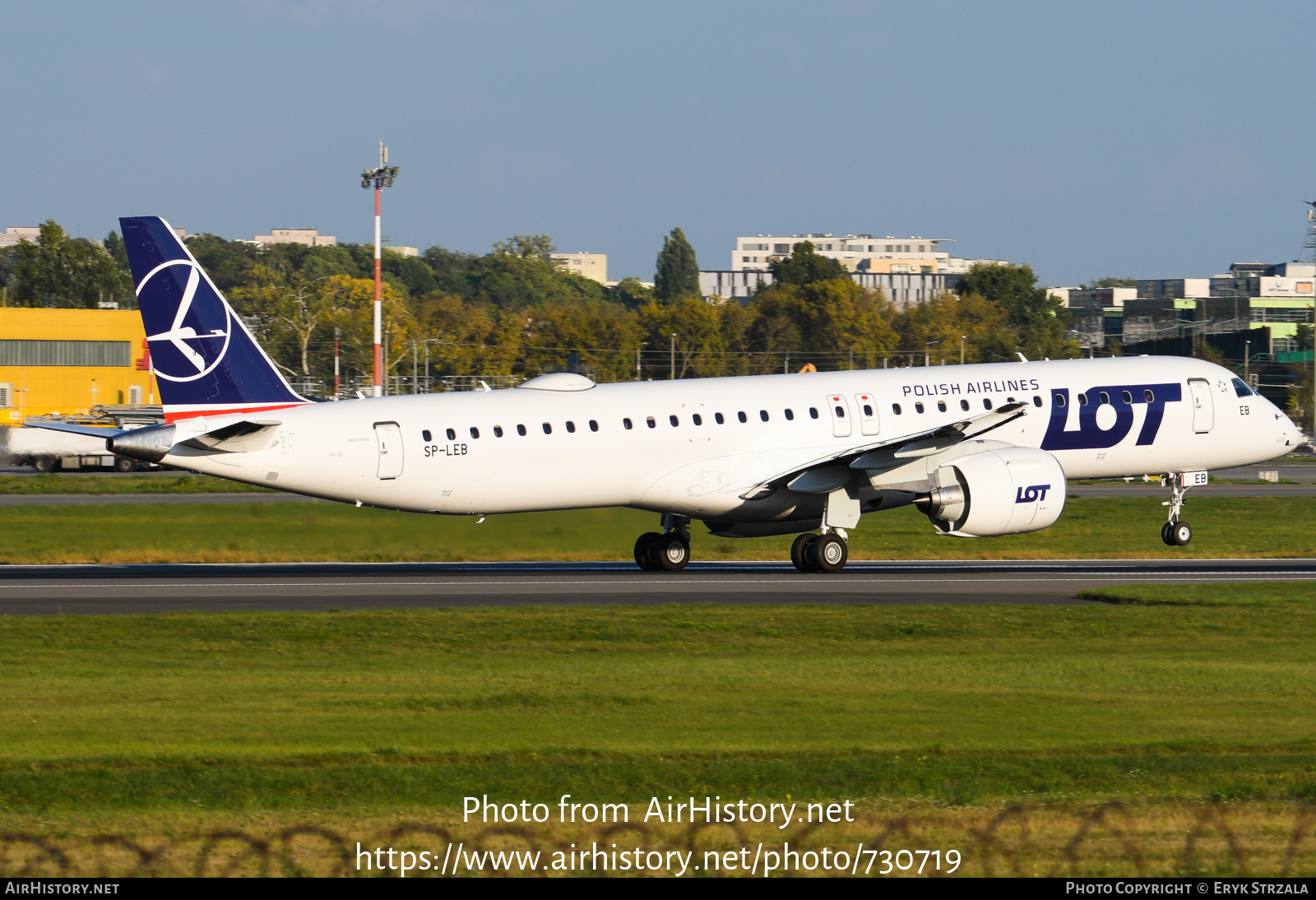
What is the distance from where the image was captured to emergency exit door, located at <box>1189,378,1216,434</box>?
36.8 meters

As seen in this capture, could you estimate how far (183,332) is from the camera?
100ft

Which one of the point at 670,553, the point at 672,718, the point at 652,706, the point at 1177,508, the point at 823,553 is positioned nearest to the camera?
the point at 672,718

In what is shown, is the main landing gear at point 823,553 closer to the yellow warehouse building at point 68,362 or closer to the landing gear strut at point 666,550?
the landing gear strut at point 666,550

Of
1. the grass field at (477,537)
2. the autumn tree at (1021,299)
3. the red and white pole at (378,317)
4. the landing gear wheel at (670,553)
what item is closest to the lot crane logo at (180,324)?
the grass field at (477,537)

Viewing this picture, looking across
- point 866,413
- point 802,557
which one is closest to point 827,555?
point 802,557

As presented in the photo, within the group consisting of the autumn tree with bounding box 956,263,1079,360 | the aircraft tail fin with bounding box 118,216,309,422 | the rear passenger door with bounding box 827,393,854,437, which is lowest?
the rear passenger door with bounding box 827,393,854,437

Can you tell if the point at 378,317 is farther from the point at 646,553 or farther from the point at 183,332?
the point at 183,332

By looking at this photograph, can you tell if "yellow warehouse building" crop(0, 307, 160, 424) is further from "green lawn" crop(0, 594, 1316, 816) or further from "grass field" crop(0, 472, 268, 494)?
"green lawn" crop(0, 594, 1316, 816)

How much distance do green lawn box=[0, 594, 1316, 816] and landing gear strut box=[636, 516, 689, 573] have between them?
8.25m

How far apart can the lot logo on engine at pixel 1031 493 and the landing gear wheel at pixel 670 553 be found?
24.4ft

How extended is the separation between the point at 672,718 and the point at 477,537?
1729 centimetres

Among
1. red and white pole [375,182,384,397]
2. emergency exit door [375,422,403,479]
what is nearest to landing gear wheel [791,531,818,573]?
emergency exit door [375,422,403,479]

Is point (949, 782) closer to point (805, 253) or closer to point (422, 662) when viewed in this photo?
point (422, 662)

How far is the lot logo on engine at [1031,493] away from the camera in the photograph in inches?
1272
